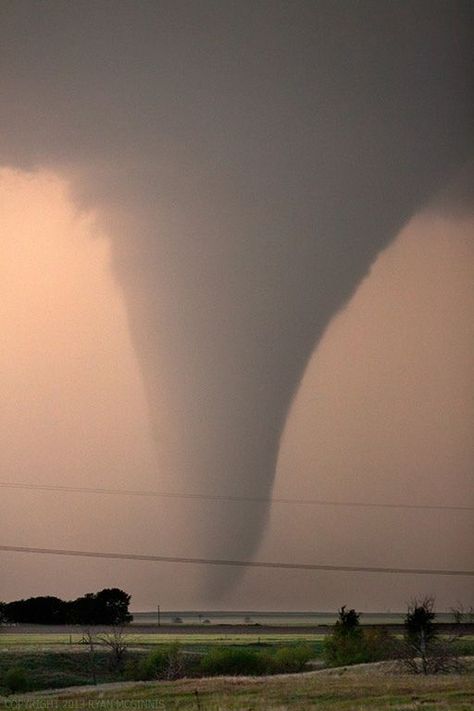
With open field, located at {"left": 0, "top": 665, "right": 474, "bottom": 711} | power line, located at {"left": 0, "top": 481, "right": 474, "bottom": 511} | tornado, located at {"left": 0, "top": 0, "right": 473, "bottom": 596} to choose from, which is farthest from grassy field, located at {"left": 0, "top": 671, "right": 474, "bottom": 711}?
power line, located at {"left": 0, "top": 481, "right": 474, "bottom": 511}

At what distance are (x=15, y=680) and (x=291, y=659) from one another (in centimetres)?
359

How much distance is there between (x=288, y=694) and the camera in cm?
1402

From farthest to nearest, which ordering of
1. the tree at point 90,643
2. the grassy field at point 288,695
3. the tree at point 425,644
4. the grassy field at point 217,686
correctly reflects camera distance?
1. the tree at point 90,643
2. the tree at point 425,644
3. the grassy field at point 217,686
4. the grassy field at point 288,695

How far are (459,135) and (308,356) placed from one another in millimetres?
3730

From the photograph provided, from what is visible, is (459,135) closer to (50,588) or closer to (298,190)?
(298,190)

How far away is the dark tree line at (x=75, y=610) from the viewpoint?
15.6 m

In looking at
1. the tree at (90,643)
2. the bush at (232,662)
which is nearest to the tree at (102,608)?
the tree at (90,643)

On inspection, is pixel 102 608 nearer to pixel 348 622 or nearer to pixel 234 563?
pixel 234 563

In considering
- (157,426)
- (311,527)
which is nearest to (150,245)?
(157,426)

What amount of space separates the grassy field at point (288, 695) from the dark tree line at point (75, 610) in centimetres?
112

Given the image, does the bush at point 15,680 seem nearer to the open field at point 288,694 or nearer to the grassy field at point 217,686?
the grassy field at point 217,686

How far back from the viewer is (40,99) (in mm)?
16688

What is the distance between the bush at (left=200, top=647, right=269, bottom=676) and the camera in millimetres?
15078

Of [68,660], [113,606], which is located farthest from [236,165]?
[68,660]
